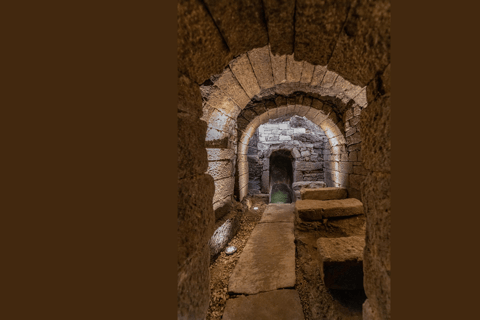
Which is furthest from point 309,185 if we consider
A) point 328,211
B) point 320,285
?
point 320,285

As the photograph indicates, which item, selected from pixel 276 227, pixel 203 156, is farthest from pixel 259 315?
pixel 276 227

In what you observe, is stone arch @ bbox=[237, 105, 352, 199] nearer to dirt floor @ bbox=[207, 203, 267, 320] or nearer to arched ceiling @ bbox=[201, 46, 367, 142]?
arched ceiling @ bbox=[201, 46, 367, 142]

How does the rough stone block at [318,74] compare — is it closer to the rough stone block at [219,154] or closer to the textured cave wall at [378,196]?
the textured cave wall at [378,196]

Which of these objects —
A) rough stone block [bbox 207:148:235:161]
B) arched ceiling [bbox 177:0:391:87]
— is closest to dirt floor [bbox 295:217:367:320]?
rough stone block [bbox 207:148:235:161]

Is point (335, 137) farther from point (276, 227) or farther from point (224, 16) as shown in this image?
point (224, 16)

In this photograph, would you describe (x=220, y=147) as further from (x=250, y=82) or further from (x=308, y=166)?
(x=308, y=166)

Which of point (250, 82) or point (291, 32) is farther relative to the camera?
point (250, 82)

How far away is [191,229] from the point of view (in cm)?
119

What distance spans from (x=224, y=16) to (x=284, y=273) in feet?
9.14

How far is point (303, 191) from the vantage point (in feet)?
14.7

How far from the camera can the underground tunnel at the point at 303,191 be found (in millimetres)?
1069

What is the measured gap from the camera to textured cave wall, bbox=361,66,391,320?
39.7 inches

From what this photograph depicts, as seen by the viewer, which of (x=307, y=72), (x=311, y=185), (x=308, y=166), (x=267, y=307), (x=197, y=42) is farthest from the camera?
(x=308, y=166)

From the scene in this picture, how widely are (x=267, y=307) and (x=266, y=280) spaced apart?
1.27 feet
